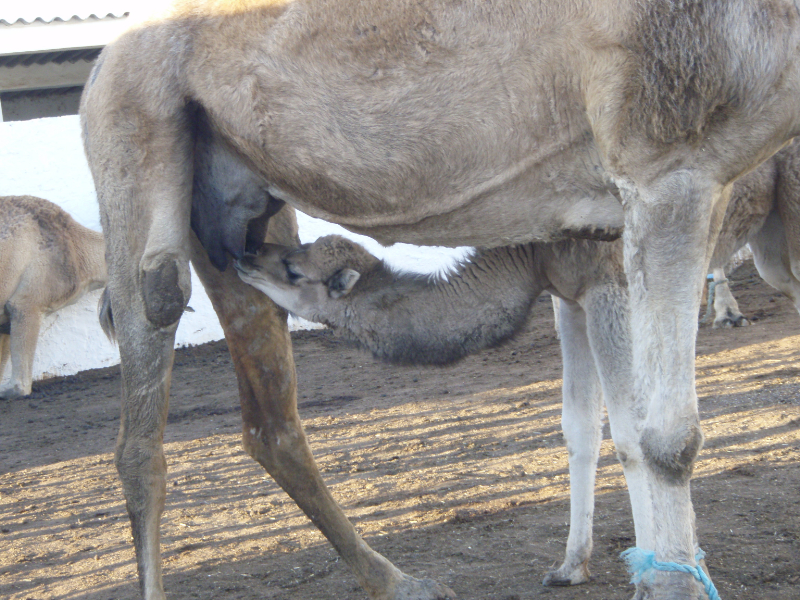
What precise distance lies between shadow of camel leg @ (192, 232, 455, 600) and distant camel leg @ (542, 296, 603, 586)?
819 mm

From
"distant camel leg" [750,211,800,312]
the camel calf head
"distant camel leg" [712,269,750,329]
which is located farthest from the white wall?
the camel calf head

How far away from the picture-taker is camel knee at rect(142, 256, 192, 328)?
309 centimetres

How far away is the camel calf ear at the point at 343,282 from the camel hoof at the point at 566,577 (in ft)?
4.81

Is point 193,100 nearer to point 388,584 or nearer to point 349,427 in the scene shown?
point 388,584

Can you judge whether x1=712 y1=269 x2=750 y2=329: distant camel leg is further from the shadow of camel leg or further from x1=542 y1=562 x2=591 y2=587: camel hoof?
the shadow of camel leg

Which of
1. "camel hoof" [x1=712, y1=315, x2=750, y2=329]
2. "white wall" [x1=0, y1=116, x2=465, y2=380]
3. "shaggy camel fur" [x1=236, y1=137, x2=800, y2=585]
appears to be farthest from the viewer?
"white wall" [x1=0, y1=116, x2=465, y2=380]

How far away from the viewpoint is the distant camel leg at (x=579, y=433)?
11.0ft

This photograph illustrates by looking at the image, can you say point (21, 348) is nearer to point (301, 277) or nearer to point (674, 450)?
point (301, 277)

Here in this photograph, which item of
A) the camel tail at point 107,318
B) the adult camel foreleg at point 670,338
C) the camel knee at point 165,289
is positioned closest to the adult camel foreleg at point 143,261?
the camel knee at point 165,289

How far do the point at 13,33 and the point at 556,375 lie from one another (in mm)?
9946

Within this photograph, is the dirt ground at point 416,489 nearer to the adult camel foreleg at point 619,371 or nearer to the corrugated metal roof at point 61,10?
the adult camel foreleg at point 619,371

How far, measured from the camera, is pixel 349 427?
6.59 meters

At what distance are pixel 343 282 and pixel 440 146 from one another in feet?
3.64

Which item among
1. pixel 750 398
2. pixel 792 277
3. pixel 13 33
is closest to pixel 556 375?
pixel 750 398
